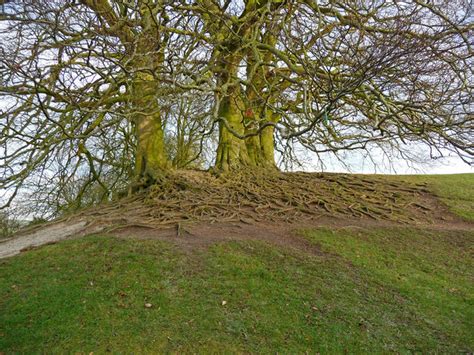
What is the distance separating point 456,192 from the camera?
32.6 feet

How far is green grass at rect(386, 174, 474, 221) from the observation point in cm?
877

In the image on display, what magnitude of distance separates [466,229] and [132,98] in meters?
7.64

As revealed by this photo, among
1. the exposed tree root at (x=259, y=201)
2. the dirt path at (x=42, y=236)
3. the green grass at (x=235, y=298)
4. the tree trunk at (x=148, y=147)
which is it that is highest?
the tree trunk at (x=148, y=147)

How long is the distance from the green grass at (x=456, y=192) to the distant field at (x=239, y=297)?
2.27m

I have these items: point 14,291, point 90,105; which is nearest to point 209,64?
point 90,105

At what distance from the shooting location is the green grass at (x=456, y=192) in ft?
28.8

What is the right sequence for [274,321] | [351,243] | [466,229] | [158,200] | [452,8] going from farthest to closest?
[158,200], [466,229], [452,8], [351,243], [274,321]

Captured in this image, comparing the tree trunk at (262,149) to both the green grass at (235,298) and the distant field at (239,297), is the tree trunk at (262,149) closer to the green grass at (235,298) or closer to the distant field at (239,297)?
the distant field at (239,297)

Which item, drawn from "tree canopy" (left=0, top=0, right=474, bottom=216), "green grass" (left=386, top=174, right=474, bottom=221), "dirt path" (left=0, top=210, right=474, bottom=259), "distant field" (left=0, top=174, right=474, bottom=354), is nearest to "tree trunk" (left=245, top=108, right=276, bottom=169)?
"tree canopy" (left=0, top=0, right=474, bottom=216)

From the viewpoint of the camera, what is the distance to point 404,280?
5410 mm

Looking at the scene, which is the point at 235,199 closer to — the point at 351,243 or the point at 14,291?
the point at 351,243

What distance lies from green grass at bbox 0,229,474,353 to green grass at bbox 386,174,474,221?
2.49 metres

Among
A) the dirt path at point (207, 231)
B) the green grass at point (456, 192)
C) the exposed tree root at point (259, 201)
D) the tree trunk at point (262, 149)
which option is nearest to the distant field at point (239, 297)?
the dirt path at point (207, 231)

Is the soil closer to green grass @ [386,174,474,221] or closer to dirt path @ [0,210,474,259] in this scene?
dirt path @ [0,210,474,259]
